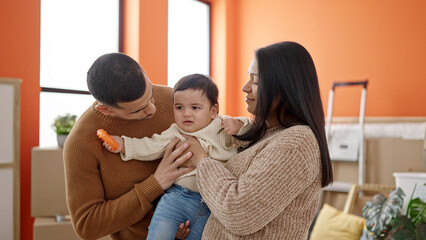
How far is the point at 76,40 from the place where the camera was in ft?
13.0

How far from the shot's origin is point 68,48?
3.88 metres

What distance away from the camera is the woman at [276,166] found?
3.59 ft

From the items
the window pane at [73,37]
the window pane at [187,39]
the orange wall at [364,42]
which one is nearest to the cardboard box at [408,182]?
the orange wall at [364,42]

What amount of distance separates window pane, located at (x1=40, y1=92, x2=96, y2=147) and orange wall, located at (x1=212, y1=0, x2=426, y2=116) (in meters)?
2.57

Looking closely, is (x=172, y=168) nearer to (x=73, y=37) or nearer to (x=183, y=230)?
(x=183, y=230)

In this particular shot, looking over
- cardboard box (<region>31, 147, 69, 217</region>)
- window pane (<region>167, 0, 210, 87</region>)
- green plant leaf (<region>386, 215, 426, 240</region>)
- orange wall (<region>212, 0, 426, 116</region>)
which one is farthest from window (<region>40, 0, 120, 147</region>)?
green plant leaf (<region>386, 215, 426, 240</region>)

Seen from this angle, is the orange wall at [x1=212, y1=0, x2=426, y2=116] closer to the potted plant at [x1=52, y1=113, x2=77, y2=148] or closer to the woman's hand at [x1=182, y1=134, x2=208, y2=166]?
the potted plant at [x1=52, y1=113, x2=77, y2=148]

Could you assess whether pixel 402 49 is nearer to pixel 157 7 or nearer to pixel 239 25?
pixel 239 25

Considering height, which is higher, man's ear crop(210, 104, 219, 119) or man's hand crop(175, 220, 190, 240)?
man's ear crop(210, 104, 219, 119)

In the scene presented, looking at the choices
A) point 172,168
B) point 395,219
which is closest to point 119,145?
point 172,168

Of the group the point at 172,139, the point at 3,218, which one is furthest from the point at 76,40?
the point at 172,139

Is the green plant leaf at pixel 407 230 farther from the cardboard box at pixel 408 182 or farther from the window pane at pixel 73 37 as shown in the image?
the window pane at pixel 73 37

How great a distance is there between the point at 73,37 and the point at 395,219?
3253 mm

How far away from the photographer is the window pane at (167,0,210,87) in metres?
4.92
